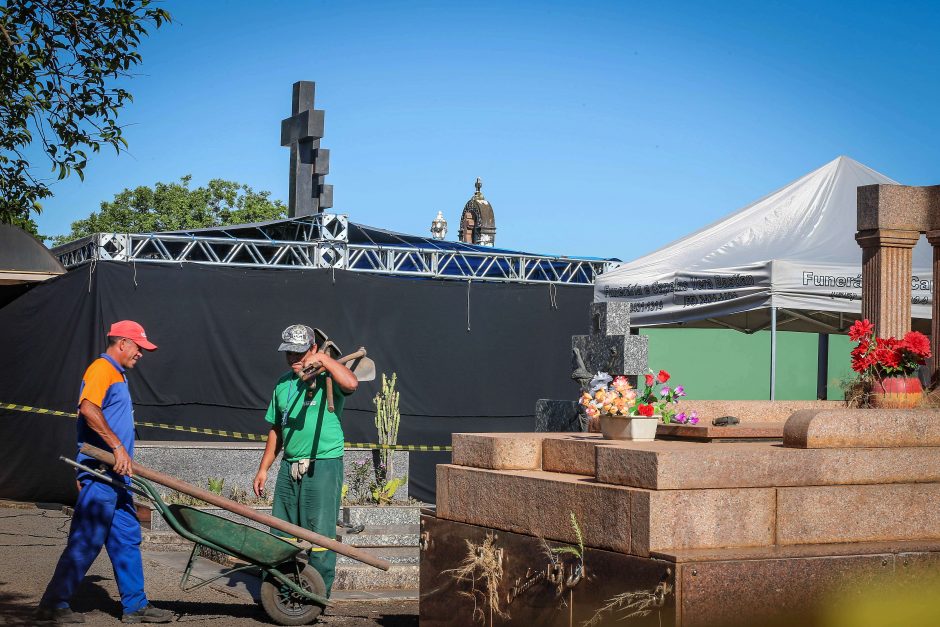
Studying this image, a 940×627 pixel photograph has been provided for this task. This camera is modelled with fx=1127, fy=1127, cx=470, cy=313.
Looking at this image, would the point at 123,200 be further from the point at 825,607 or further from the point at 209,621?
the point at 825,607

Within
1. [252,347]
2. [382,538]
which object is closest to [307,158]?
[252,347]

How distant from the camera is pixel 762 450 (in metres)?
5.58

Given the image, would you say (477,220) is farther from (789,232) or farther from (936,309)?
(936,309)

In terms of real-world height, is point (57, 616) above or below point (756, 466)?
below

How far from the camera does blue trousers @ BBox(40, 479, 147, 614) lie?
7043 mm

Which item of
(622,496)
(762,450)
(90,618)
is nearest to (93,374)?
(90,618)

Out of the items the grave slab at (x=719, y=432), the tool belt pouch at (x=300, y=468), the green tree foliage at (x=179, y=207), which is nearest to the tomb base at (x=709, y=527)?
the grave slab at (x=719, y=432)

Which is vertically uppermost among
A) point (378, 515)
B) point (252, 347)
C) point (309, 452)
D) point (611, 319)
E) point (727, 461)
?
point (611, 319)

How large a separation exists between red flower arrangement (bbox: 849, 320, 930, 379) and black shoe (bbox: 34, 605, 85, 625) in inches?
212

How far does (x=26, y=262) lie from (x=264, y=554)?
347 inches

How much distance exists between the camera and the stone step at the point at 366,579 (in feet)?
29.0

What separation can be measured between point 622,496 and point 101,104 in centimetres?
395

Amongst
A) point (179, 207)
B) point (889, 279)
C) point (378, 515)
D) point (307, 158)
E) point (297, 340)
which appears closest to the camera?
point (297, 340)

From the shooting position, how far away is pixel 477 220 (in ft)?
118
